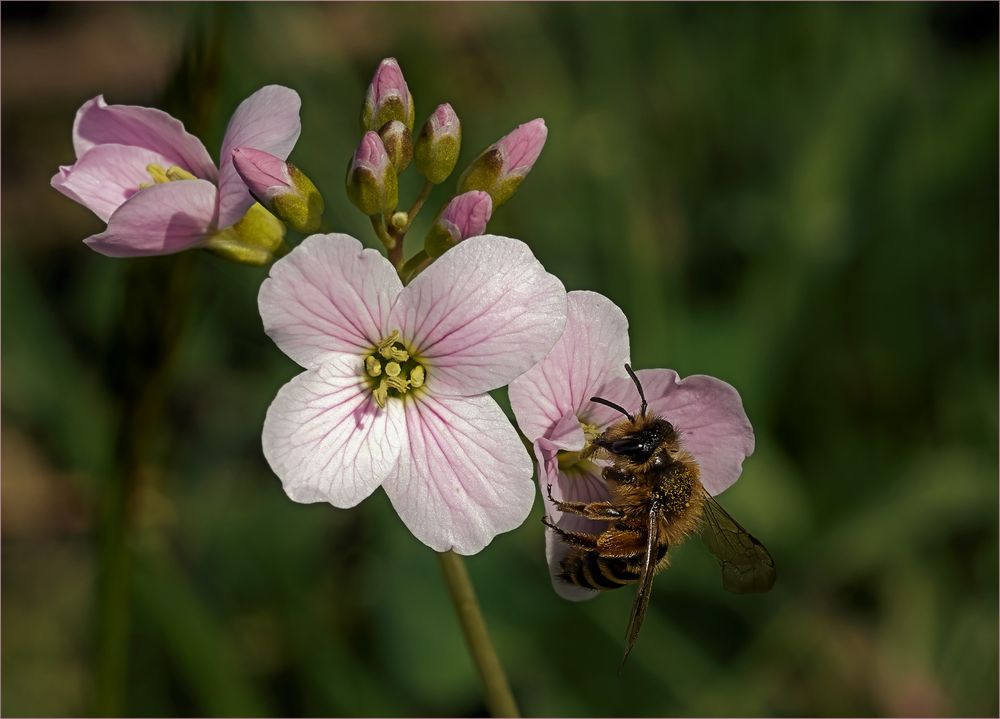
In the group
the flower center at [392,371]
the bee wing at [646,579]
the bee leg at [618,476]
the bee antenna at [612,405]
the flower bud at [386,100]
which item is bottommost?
the bee wing at [646,579]

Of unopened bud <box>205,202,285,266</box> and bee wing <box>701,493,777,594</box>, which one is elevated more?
unopened bud <box>205,202,285,266</box>

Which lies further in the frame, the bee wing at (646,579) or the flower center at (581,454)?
the flower center at (581,454)

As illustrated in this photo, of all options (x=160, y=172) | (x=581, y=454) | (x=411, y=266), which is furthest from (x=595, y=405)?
(x=160, y=172)

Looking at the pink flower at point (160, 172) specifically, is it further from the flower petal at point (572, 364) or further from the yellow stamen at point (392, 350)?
the flower petal at point (572, 364)

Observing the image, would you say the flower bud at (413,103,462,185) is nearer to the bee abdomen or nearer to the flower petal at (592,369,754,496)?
the flower petal at (592,369,754,496)

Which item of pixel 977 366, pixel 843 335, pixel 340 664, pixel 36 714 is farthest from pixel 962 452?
pixel 36 714

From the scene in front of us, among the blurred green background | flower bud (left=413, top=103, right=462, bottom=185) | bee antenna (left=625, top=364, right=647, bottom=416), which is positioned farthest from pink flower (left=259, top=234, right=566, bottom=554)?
the blurred green background

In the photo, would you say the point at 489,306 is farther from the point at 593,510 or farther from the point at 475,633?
the point at 475,633

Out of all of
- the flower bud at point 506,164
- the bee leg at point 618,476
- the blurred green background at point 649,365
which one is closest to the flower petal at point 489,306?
the flower bud at point 506,164
